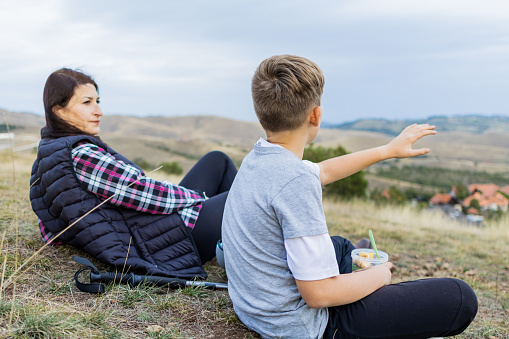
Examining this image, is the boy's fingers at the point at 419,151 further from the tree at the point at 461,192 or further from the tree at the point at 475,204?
the tree at the point at 461,192

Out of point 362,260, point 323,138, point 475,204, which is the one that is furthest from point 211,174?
point 323,138

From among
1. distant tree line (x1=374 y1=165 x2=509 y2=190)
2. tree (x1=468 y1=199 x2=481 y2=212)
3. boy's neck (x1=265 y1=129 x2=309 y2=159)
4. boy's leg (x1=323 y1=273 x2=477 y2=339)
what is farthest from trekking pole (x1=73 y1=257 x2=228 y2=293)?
distant tree line (x1=374 y1=165 x2=509 y2=190)

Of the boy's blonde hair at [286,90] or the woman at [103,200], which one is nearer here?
the boy's blonde hair at [286,90]

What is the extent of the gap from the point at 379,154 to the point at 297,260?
40.2 inches

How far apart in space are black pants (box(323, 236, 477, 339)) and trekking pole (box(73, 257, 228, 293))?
0.99m

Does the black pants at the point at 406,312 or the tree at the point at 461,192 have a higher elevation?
the black pants at the point at 406,312

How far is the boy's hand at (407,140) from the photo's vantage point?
7.44ft

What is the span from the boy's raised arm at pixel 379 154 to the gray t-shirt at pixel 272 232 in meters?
0.77

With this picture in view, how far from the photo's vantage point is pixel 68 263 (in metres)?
2.93

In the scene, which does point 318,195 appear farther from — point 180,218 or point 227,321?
point 180,218

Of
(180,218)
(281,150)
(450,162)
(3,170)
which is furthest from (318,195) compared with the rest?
(450,162)

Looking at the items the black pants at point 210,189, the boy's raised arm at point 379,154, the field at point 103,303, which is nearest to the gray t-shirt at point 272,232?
the field at point 103,303

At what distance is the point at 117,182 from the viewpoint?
2.55m

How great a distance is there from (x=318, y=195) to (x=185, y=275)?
54.4 inches
